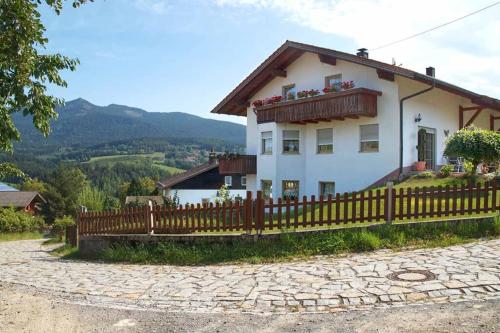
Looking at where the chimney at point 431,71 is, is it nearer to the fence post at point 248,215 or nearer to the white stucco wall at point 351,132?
the white stucco wall at point 351,132

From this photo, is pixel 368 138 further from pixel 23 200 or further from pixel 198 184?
pixel 23 200

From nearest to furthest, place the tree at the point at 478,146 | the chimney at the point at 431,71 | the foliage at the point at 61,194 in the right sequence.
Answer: the tree at the point at 478,146
the chimney at the point at 431,71
the foliage at the point at 61,194

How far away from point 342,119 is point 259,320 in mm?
15848

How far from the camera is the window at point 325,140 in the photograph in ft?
71.3

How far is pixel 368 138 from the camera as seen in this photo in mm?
19938

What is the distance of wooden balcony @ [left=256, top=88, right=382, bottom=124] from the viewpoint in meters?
18.6

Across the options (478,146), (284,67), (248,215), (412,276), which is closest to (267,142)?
(284,67)

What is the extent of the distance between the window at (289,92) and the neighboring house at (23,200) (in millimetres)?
61973

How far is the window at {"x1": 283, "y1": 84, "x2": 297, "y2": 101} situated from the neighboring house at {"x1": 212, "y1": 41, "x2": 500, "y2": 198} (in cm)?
5

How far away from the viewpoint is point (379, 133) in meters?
19.3

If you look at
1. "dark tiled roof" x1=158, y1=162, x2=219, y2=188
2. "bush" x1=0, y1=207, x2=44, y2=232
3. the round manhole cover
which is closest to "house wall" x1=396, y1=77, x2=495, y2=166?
the round manhole cover

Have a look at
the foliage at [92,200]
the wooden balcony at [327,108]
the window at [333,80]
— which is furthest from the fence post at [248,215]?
the foliage at [92,200]

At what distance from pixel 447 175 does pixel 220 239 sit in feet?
35.7

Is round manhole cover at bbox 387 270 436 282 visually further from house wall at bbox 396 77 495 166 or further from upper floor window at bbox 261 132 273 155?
upper floor window at bbox 261 132 273 155
